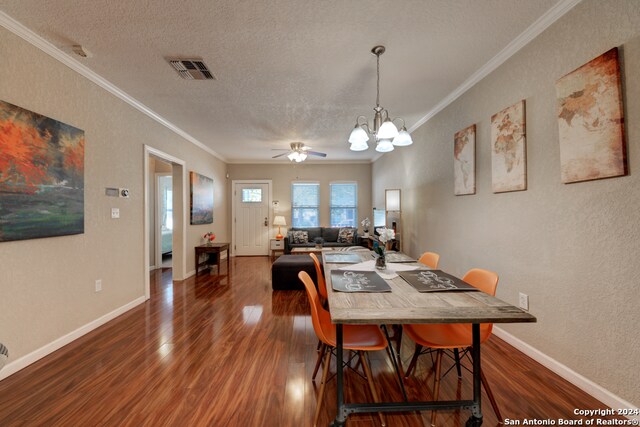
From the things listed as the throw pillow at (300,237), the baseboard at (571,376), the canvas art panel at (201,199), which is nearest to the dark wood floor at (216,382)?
the baseboard at (571,376)

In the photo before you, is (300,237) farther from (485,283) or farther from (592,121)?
(592,121)

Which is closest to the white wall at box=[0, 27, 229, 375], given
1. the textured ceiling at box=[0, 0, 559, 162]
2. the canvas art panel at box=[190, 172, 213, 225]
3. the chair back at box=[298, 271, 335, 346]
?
the textured ceiling at box=[0, 0, 559, 162]

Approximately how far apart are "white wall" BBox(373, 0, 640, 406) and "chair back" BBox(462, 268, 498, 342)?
651mm

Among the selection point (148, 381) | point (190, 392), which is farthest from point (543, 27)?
point (148, 381)

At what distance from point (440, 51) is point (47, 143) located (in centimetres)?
356

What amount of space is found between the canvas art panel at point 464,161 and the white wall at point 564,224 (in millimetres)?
70

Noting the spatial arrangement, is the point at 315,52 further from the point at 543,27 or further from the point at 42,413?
the point at 42,413

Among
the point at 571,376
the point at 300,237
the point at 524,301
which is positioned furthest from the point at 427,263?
the point at 300,237

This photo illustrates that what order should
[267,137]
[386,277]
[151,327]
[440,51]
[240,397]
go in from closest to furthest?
[240,397] → [386,277] → [440,51] → [151,327] → [267,137]

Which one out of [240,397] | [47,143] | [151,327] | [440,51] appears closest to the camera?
[240,397]

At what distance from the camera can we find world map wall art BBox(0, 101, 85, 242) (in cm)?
179

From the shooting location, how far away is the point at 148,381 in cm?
177

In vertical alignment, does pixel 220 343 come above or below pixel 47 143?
below

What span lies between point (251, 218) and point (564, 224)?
6347mm
